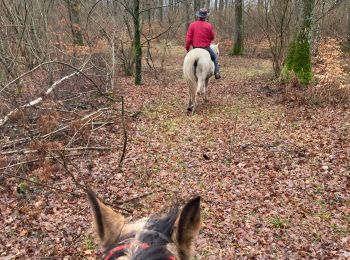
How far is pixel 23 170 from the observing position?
779 cm

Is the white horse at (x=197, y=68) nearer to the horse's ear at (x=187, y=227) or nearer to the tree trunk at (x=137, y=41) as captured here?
the tree trunk at (x=137, y=41)

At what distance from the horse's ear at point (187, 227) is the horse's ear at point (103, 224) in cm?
34

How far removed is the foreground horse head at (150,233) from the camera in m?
1.57

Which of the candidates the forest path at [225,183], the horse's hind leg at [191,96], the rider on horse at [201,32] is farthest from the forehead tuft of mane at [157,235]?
the rider on horse at [201,32]

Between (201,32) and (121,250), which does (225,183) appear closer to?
(121,250)

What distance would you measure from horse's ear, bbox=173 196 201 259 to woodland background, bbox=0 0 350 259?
4.31 feet

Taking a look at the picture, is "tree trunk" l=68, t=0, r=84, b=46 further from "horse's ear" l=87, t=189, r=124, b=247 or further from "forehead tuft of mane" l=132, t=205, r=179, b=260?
"forehead tuft of mane" l=132, t=205, r=179, b=260

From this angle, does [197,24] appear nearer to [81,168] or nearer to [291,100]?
[291,100]

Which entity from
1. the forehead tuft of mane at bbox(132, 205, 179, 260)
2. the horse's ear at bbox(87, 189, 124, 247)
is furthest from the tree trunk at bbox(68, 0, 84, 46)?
the forehead tuft of mane at bbox(132, 205, 179, 260)

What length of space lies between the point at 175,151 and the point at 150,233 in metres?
7.20

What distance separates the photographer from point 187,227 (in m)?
1.76

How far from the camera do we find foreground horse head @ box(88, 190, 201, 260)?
1.57 meters

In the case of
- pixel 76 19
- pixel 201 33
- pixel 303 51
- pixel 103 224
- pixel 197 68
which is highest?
pixel 76 19

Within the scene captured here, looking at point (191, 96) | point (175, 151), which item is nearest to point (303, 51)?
point (191, 96)
